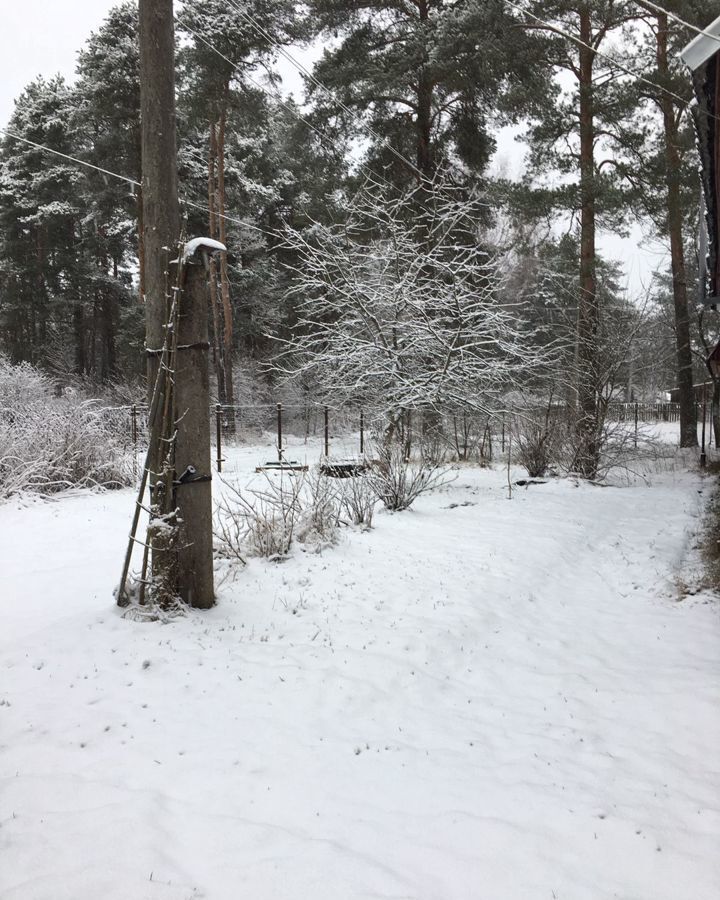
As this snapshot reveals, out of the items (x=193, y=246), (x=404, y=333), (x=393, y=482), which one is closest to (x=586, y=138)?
(x=404, y=333)

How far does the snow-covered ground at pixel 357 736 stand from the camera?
1943 mm

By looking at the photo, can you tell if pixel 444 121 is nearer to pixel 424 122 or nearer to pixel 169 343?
pixel 424 122

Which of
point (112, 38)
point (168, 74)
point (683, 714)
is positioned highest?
point (112, 38)

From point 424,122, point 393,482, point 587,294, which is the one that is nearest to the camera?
point 393,482


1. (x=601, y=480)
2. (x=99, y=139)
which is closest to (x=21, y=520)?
(x=601, y=480)

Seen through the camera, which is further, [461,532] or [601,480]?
[601,480]

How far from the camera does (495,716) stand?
3100 mm

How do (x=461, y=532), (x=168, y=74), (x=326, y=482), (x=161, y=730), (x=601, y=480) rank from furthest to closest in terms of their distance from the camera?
(x=601, y=480) → (x=461, y=532) → (x=326, y=482) → (x=168, y=74) → (x=161, y=730)

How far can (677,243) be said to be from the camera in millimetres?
13812

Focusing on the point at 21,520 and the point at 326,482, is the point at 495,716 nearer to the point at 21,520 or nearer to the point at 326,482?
the point at 326,482

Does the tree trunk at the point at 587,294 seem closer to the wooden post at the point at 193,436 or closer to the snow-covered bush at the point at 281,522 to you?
the snow-covered bush at the point at 281,522

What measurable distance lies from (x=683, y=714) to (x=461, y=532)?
138 inches

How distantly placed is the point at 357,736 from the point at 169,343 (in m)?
2.46

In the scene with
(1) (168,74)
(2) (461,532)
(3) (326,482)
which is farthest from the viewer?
(2) (461,532)
